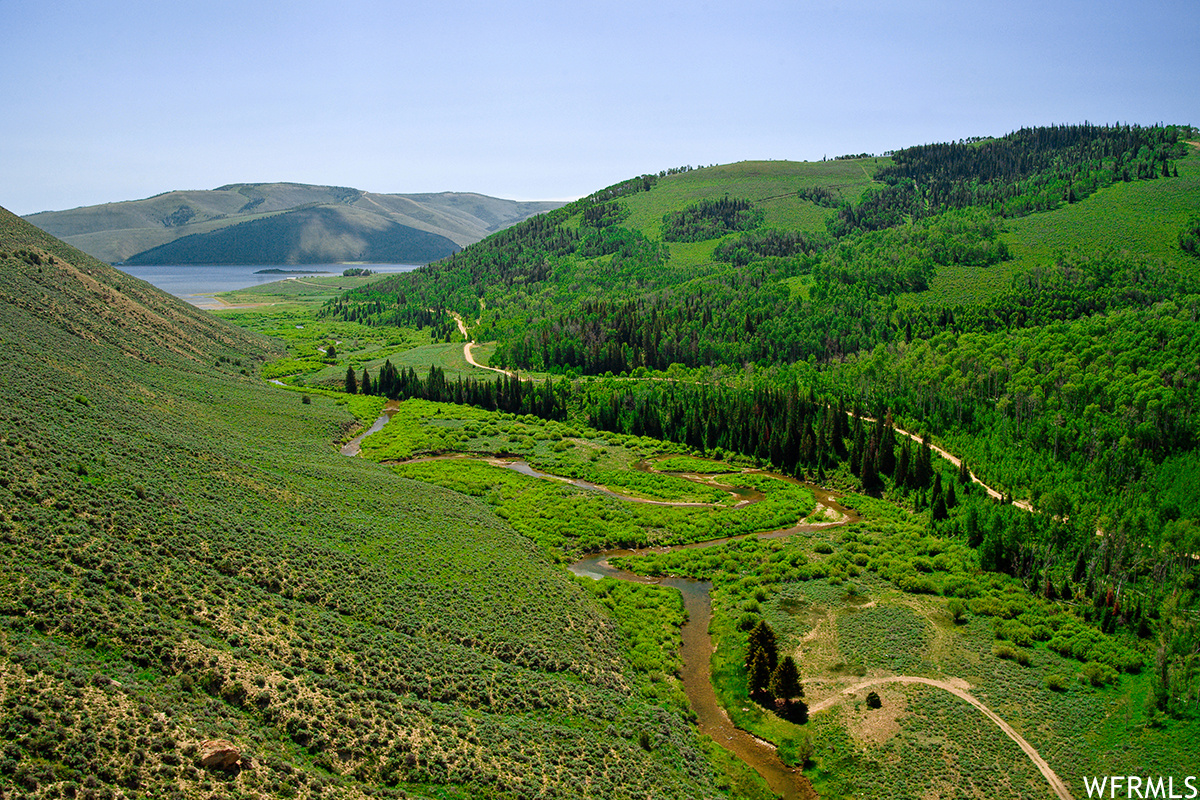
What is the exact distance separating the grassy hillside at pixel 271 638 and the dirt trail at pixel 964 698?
1200cm

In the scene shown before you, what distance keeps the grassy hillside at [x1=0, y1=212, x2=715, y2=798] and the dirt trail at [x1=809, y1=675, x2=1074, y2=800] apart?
11997 mm

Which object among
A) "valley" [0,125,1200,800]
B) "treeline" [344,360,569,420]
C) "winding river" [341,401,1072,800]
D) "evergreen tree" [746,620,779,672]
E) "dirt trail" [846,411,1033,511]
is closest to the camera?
"valley" [0,125,1200,800]

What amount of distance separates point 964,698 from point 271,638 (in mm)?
47006

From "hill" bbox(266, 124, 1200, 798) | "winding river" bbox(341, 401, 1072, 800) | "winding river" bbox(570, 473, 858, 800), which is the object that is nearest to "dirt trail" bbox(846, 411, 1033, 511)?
"hill" bbox(266, 124, 1200, 798)

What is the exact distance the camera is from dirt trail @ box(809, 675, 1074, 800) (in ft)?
141

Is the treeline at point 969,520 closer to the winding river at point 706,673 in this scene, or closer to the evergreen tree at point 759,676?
the winding river at point 706,673

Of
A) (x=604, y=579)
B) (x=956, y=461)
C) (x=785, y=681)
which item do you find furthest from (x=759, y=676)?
(x=956, y=461)

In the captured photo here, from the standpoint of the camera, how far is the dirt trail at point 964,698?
141ft

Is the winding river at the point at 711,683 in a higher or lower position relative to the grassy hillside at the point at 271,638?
lower

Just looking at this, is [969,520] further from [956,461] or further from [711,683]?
[711,683]

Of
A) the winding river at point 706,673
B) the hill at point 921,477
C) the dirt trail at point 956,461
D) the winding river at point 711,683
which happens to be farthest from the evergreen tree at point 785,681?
the dirt trail at point 956,461

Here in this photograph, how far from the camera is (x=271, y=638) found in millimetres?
43938

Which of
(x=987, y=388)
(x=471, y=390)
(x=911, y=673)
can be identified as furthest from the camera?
(x=471, y=390)

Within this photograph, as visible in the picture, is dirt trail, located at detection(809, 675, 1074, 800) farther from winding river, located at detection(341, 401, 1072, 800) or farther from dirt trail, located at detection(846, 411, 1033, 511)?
dirt trail, located at detection(846, 411, 1033, 511)
